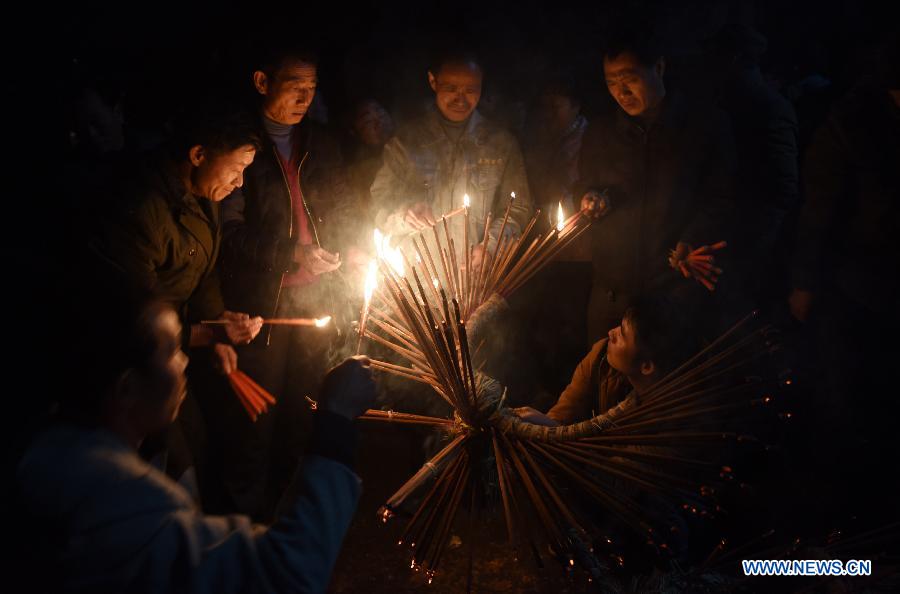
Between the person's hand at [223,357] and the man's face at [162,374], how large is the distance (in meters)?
1.46

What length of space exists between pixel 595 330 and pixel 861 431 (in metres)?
2.02

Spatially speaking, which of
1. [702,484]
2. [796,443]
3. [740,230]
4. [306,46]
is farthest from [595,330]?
[306,46]

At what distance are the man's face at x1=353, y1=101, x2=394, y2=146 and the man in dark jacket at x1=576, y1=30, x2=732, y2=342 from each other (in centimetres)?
174

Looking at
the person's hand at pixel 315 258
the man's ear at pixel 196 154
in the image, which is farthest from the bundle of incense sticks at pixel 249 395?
the man's ear at pixel 196 154

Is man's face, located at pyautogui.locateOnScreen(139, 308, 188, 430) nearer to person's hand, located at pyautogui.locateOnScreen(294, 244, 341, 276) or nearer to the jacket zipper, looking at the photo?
person's hand, located at pyautogui.locateOnScreen(294, 244, 341, 276)

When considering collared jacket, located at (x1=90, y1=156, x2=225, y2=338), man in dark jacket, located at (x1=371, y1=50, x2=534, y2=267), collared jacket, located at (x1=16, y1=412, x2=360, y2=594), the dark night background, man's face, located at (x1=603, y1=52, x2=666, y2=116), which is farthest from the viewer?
the dark night background

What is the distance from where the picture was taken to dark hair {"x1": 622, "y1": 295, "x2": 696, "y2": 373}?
2934mm

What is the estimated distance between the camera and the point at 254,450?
3850 millimetres

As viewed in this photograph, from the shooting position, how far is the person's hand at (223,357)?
324 cm

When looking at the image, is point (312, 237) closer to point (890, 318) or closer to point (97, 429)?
point (97, 429)

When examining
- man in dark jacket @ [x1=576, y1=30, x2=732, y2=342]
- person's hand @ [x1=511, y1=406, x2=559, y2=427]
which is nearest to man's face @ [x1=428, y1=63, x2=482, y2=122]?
man in dark jacket @ [x1=576, y1=30, x2=732, y2=342]

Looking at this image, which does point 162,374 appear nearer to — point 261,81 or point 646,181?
point 261,81

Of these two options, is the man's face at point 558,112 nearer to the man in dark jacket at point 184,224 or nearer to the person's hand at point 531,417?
the man in dark jacket at point 184,224

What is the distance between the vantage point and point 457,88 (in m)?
4.14
